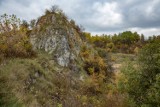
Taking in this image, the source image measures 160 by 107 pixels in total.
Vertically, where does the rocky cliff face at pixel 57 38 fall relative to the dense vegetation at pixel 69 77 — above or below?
above

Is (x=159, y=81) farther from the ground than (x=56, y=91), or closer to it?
farther from the ground

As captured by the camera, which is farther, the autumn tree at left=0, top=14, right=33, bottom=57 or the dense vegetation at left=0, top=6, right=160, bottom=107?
the autumn tree at left=0, top=14, right=33, bottom=57

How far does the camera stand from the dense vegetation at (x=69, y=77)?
1294 cm

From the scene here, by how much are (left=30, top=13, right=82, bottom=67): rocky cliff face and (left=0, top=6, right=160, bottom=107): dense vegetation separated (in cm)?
45

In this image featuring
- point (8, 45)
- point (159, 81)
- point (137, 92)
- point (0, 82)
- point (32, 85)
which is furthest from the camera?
point (8, 45)

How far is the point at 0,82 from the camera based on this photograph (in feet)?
26.5

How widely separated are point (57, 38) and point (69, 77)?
13.6ft

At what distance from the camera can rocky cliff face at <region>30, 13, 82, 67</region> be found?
24.0 metres

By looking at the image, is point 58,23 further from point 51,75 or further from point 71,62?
point 51,75

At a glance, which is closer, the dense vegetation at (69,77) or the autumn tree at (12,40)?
the dense vegetation at (69,77)

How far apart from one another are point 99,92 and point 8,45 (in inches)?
334

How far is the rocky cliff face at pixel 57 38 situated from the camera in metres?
24.0

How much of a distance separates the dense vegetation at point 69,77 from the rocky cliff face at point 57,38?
1.47 feet

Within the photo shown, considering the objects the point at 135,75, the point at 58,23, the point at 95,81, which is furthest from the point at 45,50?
the point at 135,75
